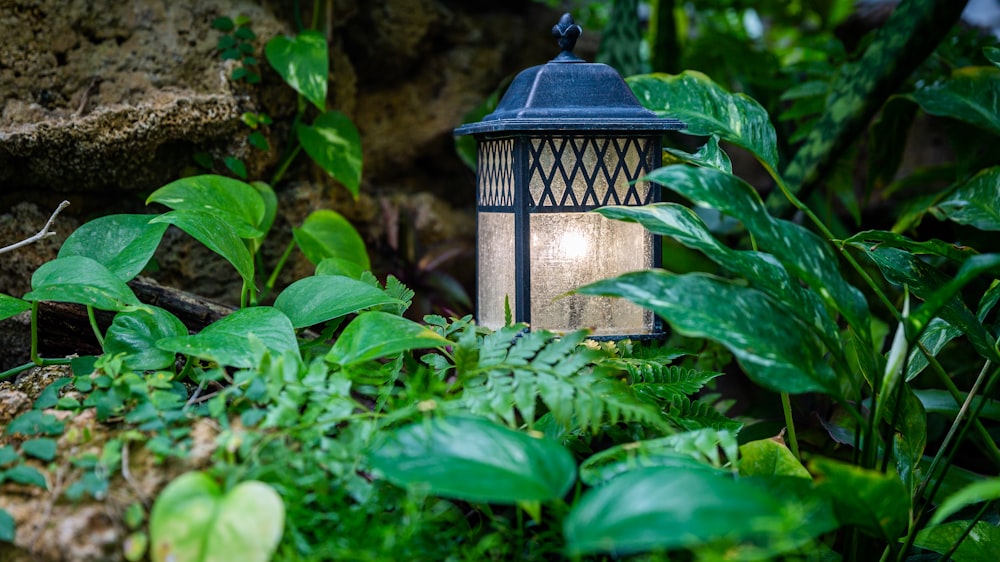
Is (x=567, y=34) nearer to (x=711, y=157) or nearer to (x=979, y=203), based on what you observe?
(x=711, y=157)

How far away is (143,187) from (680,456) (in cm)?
139

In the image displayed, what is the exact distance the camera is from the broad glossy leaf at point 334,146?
179 cm

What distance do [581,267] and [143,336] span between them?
678 millimetres

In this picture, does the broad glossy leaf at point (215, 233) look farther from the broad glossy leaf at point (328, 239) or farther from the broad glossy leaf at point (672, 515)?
the broad glossy leaf at point (672, 515)

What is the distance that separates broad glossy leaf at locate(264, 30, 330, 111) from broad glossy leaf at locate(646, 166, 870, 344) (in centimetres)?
102

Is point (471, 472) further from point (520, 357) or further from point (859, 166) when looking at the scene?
point (859, 166)

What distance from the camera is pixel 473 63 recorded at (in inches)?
97.1

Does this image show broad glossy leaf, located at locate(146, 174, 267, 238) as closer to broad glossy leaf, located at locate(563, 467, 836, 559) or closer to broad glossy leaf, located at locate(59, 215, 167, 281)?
broad glossy leaf, located at locate(59, 215, 167, 281)

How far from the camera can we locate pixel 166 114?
157cm

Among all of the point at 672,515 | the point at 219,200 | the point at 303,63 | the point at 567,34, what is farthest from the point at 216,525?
the point at 303,63

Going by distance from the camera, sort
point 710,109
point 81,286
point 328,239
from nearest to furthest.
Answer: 1. point 81,286
2. point 710,109
3. point 328,239

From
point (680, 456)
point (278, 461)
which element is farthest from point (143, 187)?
point (680, 456)

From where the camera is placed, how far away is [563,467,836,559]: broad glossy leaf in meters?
0.55

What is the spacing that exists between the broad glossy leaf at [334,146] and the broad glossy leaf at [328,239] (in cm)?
11
